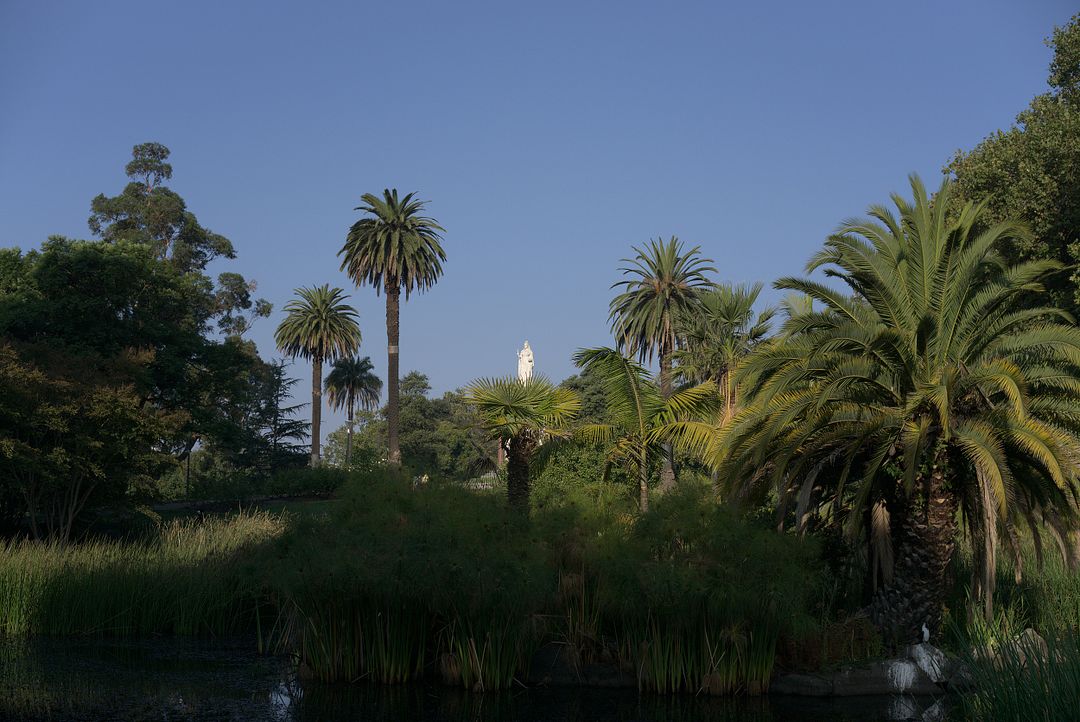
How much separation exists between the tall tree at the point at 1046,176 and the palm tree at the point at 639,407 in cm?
1104

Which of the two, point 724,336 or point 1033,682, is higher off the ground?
point 724,336

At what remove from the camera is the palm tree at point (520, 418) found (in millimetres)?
28984

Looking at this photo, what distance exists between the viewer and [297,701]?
17.0 meters

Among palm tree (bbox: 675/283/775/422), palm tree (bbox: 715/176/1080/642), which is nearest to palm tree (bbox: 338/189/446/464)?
palm tree (bbox: 675/283/775/422)

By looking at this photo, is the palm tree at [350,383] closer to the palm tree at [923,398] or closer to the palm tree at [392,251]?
the palm tree at [392,251]

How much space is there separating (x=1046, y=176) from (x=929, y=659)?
18397 millimetres

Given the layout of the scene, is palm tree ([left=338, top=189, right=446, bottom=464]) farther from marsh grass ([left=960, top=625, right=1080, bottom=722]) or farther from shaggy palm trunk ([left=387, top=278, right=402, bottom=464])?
marsh grass ([left=960, top=625, right=1080, bottom=722])

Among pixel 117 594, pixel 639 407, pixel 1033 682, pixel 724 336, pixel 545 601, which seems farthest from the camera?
pixel 724 336

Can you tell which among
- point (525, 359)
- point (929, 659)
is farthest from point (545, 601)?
point (525, 359)

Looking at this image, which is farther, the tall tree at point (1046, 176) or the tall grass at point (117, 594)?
the tall tree at point (1046, 176)

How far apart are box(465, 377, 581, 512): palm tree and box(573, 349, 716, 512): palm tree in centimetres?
200

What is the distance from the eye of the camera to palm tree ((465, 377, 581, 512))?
29.0 m

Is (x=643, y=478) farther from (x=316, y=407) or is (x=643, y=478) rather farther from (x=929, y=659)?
(x=316, y=407)

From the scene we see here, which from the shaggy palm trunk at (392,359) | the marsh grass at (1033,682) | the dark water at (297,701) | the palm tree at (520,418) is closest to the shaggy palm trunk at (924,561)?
the dark water at (297,701)
